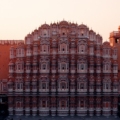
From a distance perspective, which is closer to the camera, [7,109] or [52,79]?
[52,79]

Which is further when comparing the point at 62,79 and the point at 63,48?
the point at 63,48

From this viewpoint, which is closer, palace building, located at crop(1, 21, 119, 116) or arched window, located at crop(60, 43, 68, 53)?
palace building, located at crop(1, 21, 119, 116)

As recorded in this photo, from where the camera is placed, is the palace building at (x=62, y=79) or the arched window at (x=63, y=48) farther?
the arched window at (x=63, y=48)

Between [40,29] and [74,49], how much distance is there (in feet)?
17.5

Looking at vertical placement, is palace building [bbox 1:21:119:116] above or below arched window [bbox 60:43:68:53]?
below

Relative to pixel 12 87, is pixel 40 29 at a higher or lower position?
higher

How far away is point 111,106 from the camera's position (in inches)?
1481

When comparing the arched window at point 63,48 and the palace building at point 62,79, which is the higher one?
the arched window at point 63,48

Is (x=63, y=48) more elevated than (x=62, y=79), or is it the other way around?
(x=63, y=48)

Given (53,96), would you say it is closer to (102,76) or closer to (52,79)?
(52,79)

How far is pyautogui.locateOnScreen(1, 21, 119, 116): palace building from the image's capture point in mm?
37188

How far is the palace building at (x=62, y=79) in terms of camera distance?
122ft

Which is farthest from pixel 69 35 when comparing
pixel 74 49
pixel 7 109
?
pixel 7 109

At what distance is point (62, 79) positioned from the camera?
37.2 m
